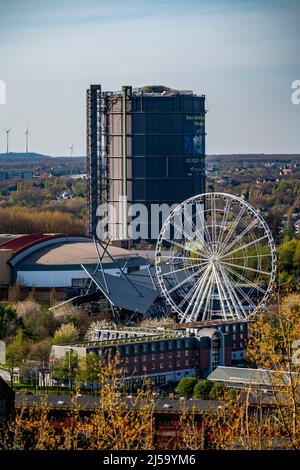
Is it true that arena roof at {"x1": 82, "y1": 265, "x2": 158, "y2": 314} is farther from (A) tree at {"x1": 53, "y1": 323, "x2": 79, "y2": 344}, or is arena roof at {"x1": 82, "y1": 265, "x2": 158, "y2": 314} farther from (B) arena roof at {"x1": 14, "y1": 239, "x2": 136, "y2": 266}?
(A) tree at {"x1": 53, "y1": 323, "x2": 79, "y2": 344}

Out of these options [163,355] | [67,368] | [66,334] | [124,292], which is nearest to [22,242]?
[124,292]

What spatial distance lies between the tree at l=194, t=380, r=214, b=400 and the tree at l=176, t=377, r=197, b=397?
14.5 inches

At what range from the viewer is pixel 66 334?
131ft

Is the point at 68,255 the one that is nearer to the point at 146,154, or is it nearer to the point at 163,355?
the point at 163,355

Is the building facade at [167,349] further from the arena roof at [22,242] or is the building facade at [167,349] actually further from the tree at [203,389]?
the arena roof at [22,242]

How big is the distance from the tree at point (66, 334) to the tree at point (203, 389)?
21.5 ft

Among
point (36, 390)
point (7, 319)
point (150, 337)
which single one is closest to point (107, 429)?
point (36, 390)

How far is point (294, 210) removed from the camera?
9462 centimetres

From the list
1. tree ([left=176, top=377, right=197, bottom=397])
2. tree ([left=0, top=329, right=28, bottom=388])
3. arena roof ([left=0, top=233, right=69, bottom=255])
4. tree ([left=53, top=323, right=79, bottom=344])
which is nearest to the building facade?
tree ([left=53, top=323, right=79, bottom=344])

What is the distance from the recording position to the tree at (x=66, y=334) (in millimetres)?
39072

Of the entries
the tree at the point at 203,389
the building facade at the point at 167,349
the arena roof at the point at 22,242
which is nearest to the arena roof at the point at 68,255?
the arena roof at the point at 22,242

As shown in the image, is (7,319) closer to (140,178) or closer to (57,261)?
(57,261)

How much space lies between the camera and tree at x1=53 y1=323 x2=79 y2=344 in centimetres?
3907

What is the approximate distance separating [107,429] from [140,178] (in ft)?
146
